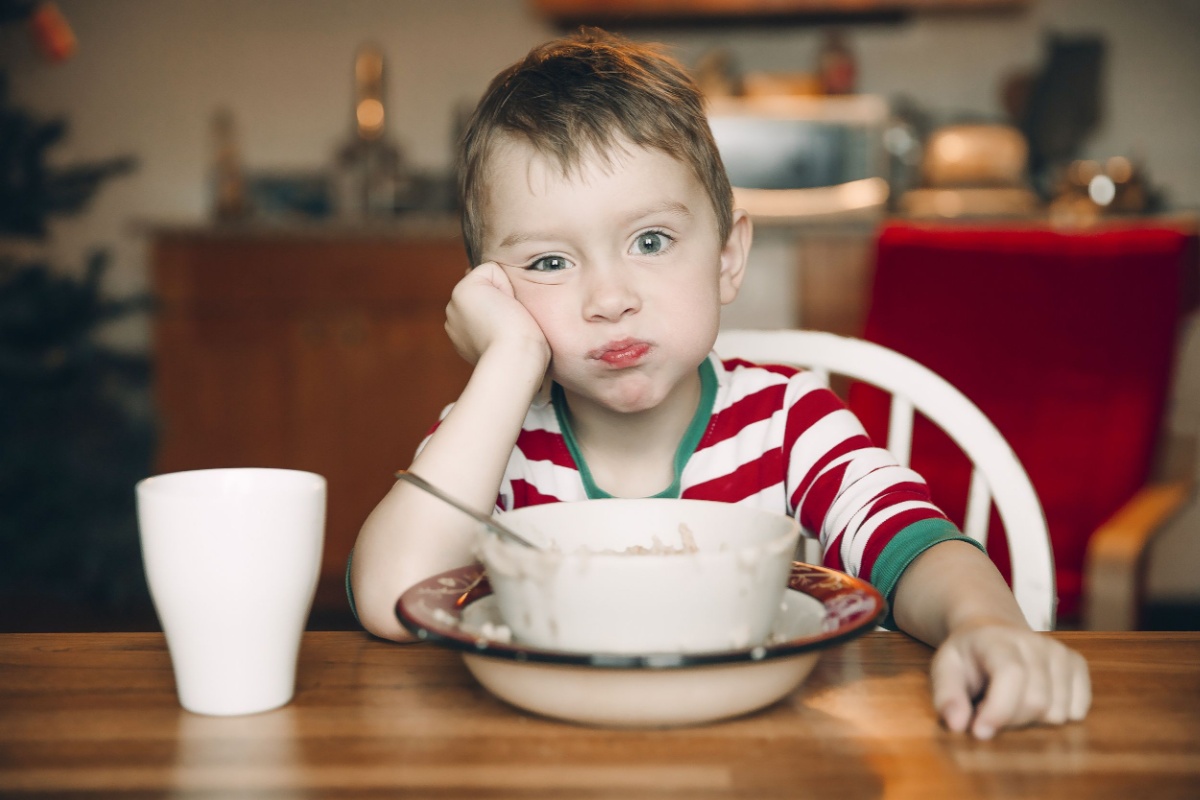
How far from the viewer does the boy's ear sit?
99 cm

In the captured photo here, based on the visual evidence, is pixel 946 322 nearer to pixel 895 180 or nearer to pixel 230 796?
pixel 230 796

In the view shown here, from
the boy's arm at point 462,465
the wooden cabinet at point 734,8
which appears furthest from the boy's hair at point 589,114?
the wooden cabinet at point 734,8

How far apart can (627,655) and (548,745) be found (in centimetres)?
6

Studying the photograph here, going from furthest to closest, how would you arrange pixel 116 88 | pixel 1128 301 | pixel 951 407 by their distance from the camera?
pixel 116 88 → pixel 1128 301 → pixel 951 407

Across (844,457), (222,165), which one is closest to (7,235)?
(222,165)

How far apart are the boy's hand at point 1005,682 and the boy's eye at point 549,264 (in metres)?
0.44

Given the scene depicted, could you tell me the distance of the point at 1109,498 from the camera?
147 centimetres

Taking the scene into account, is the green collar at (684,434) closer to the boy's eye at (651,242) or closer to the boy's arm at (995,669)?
the boy's eye at (651,242)

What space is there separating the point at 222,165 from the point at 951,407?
2.69 m

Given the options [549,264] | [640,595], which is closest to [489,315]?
[549,264]

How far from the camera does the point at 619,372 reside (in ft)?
2.81

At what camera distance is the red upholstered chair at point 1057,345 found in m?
1.42

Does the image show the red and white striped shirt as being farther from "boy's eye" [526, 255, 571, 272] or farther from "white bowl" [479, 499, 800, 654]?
"white bowl" [479, 499, 800, 654]

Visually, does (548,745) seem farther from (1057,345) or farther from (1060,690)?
(1057,345)
